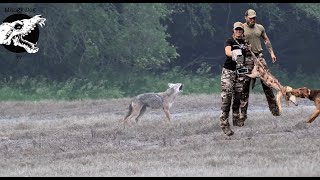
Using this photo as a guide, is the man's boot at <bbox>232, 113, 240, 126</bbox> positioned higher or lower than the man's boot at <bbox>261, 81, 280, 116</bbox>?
lower

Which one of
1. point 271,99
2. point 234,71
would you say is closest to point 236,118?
point 271,99

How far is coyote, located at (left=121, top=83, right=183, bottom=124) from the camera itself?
2070cm

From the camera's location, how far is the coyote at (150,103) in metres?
20.7

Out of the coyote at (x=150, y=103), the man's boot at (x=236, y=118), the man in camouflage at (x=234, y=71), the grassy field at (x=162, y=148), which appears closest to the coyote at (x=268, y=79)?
the man in camouflage at (x=234, y=71)

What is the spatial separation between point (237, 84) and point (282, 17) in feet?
83.8

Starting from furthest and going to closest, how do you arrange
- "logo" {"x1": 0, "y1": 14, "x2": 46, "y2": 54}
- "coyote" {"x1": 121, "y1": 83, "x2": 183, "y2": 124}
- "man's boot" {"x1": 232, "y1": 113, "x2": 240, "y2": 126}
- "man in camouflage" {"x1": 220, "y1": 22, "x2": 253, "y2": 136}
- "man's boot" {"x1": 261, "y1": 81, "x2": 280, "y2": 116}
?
"logo" {"x1": 0, "y1": 14, "x2": 46, "y2": 54} < "coyote" {"x1": 121, "y1": 83, "x2": 183, "y2": 124} < "man's boot" {"x1": 232, "y1": 113, "x2": 240, "y2": 126} < "man's boot" {"x1": 261, "y1": 81, "x2": 280, "y2": 116} < "man in camouflage" {"x1": 220, "y1": 22, "x2": 253, "y2": 136}

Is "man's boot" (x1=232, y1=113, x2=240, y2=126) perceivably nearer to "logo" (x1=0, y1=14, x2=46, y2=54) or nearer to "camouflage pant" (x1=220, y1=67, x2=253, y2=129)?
"camouflage pant" (x1=220, y1=67, x2=253, y2=129)

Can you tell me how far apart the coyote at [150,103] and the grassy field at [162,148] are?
30cm

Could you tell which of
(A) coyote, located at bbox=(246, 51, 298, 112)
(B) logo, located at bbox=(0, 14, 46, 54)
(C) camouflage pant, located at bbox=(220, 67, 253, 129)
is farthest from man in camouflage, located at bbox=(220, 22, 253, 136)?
(B) logo, located at bbox=(0, 14, 46, 54)

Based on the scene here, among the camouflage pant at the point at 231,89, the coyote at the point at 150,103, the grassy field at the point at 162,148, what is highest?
the camouflage pant at the point at 231,89

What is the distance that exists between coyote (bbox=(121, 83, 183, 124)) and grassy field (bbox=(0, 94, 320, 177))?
0.98ft

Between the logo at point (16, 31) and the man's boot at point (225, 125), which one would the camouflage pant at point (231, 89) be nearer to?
the man's boot at point (225, 125)

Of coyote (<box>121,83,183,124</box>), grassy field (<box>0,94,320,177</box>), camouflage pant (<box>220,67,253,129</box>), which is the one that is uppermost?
camouflage pant (<box>220,67,253,129</box>)

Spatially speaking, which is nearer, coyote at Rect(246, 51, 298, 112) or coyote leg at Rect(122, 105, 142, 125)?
coyote at Rect(246, 51, 298, 112)
